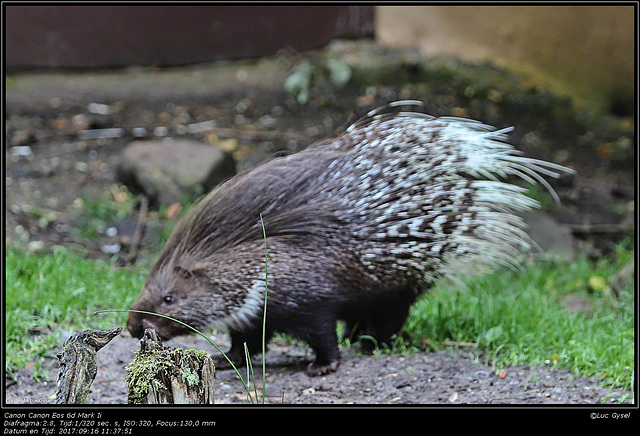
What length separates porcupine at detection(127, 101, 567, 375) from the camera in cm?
351

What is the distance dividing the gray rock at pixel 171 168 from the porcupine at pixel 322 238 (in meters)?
2.86

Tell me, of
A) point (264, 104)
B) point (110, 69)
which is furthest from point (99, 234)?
point (110, 69)

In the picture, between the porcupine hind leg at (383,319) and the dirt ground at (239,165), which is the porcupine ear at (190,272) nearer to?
the dirt ground at (239,165)

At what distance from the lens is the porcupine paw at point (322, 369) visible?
367 cm

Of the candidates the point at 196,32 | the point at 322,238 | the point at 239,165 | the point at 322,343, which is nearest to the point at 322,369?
the point at 322,343

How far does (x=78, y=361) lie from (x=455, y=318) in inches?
96.8

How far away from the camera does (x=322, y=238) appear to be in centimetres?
353

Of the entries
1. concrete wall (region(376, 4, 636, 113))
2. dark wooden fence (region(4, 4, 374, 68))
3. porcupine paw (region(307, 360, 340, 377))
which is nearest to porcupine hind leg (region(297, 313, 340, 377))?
porcupine paw (region(307, 360, 340, 377))

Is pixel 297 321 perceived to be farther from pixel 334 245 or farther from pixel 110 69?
pixel 110 69

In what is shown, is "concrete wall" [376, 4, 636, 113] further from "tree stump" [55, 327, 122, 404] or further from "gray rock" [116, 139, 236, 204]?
"tree stump" [55, 327, 122, 404]

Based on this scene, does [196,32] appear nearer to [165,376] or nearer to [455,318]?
→ [455,318]

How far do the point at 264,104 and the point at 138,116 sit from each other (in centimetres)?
150

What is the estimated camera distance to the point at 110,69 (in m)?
9.26

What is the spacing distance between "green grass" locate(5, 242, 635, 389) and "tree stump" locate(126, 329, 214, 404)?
1404 mm
